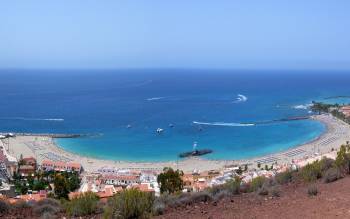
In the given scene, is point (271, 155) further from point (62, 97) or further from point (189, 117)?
point (62, 97)

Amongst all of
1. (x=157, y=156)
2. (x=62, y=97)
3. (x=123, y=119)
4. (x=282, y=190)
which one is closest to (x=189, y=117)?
(x=123, y=119)

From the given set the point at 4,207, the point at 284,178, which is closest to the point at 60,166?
the point at 284,178

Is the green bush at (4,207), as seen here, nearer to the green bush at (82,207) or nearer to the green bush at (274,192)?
the green bush at (82,207)

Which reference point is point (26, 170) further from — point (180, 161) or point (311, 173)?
point (311, 173)

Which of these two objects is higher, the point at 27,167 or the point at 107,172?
the point at 27,167

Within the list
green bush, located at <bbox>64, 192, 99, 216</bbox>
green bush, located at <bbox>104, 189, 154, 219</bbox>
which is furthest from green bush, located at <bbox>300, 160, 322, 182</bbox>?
green bush, located at <bbox>64, 192, 99, 216</bbox>

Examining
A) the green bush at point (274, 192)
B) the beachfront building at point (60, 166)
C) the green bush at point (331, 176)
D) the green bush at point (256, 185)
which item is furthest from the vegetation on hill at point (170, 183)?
the beachfront building at point (60, 166)
